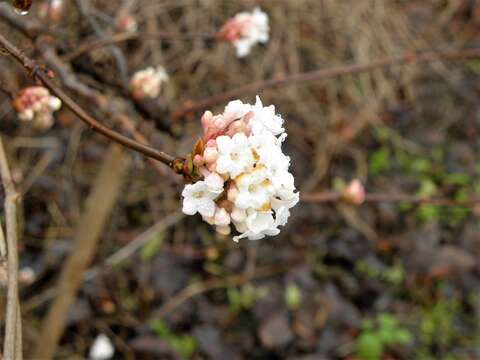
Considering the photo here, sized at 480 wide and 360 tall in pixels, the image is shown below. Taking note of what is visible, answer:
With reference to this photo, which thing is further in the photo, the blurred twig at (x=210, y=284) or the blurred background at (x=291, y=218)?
the blurred twig at (x=210, y=284)

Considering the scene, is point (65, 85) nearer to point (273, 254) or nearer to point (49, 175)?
point (49, 175)

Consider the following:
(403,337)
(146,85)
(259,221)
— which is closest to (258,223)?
(259,221)

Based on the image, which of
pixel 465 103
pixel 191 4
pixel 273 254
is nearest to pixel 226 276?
pixel 273 254

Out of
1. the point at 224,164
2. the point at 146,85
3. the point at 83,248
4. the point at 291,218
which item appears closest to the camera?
the point at 224,164

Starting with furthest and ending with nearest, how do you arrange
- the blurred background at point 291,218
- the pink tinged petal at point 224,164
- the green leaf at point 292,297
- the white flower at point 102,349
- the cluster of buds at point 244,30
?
the green leaf at point 292,297
the blurred background at point 291,218
the white flower at point 102,349
the cluster of buds at point 244,30
the pink tinged petal at point 224,164

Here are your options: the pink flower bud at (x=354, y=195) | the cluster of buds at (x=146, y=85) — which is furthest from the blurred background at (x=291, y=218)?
the pink flower bud at (x=354, y=195)

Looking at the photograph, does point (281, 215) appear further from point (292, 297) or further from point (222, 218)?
point (292, 297)

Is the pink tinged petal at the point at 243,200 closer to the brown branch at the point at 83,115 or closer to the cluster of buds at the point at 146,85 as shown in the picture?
the brown branch at the point at 83,115
